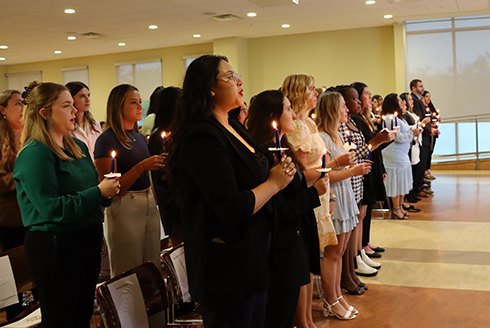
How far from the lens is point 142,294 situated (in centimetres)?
232

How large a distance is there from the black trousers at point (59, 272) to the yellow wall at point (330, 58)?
11347 mm

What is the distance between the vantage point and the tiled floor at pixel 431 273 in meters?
3.37

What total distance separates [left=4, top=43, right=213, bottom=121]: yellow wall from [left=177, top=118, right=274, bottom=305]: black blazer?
1266 centimetres

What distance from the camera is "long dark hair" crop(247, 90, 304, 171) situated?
8.31 ft

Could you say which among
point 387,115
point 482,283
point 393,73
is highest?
point 393,73

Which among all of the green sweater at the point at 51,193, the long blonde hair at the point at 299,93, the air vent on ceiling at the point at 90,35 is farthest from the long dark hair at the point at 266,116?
the air vent on ceiling at the point at 90,35

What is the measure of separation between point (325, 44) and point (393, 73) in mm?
1918

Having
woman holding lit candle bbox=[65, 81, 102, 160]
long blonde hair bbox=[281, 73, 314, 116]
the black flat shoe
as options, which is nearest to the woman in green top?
woman holding lit candle bbox=[65, 81, 102, 160]

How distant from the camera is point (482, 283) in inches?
157

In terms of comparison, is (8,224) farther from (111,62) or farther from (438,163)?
(111,62)

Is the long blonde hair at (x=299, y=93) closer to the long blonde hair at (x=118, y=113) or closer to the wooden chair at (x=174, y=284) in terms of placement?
the long blonde hair at (x=118, y=113)

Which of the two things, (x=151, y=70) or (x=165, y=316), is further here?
(x=151, y=70)

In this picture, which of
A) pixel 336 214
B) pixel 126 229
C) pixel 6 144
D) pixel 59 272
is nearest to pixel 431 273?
pixel 336 214

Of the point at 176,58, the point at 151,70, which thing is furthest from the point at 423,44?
the point at 151,70
